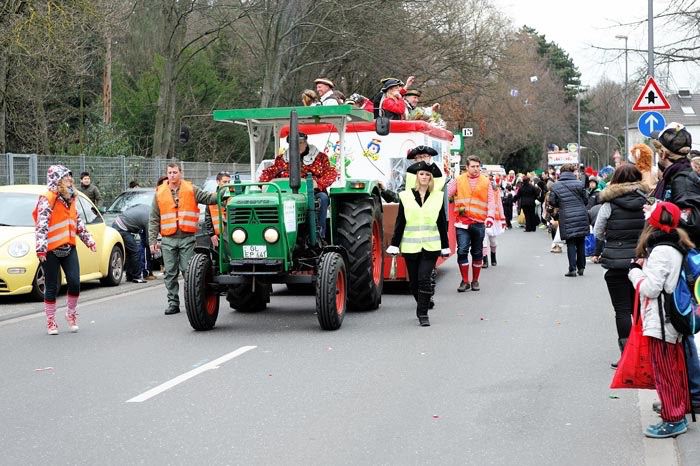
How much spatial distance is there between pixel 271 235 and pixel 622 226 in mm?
3741

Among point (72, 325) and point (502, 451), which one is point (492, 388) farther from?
point (72, 325)

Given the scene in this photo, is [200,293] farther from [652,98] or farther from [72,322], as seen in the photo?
[652,98]

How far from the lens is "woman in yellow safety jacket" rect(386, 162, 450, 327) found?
11.6 meters

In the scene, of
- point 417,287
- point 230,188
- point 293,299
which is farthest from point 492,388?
point 293,299

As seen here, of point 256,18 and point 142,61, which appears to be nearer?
point 256,18

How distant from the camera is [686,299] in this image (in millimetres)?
6449

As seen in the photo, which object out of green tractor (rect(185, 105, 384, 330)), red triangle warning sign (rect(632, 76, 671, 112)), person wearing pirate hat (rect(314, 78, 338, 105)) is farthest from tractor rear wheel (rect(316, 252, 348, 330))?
red triangle warning sign (rect(632, 76, 671, 112))

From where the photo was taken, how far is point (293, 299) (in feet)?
47.5

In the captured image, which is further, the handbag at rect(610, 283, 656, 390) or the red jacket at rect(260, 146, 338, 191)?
the red jacket at rect(260, 146, 338, 191)

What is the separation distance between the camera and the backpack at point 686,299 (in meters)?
6.43

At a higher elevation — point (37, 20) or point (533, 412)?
point (37, 20)

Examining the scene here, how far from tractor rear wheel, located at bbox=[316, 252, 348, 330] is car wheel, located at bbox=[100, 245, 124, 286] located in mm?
6655

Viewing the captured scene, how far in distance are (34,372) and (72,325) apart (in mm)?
2513

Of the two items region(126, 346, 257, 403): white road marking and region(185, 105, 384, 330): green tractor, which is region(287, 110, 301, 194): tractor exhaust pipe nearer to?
region(185, 105, 384, 330): green tractor
